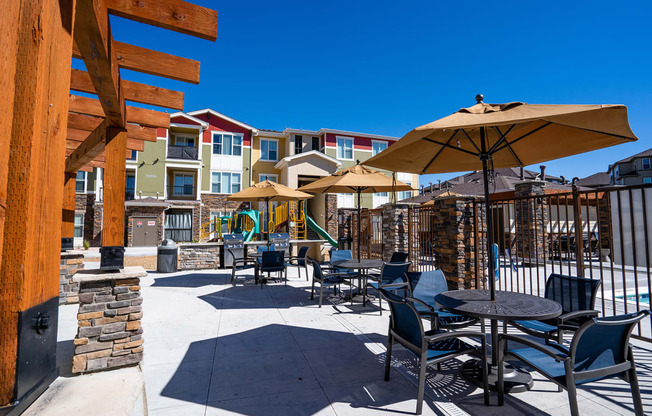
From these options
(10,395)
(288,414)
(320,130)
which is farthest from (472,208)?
(320,130)

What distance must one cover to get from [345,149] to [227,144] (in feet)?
29.7

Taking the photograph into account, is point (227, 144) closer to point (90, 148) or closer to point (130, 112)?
point (90, 148)

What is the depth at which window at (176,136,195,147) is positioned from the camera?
953 inches

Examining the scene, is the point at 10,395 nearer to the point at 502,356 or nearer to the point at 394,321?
the point at 394,321

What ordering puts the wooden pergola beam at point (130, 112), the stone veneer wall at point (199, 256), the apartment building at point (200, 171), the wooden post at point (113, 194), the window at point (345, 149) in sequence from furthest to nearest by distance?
1. the window at point (345, 149)
2. the apartment building at point (200, 171)
3. the stone veneer wall at point (199, 256)
4. the wooden pergola beam at point (130, 112)
5. the wooden post at point (113, 194)

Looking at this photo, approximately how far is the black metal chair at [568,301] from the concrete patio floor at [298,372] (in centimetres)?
52

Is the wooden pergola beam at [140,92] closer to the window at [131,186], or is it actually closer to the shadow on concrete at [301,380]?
the shadow on concrete at [301,380]

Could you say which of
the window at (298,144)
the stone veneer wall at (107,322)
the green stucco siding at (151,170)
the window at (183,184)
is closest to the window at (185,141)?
the green stucco siding at (151,170)

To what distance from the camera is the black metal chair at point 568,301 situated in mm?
3413

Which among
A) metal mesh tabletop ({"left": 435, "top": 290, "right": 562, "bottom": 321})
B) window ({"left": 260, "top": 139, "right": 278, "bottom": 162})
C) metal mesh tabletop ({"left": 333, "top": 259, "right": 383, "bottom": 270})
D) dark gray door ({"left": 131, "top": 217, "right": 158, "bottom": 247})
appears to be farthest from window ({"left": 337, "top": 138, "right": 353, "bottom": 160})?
metal mesh tabletop ({"left": 435, "top": 290, "right": 562, "bottom": 321})

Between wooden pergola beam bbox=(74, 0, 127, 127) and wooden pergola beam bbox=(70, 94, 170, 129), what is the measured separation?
139 cm

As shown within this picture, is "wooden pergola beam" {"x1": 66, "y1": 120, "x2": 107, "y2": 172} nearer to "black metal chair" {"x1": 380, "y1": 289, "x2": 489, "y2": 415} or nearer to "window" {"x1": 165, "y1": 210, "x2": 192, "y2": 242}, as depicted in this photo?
"black metal chair" {"x1": 380, "y1": 289, "x2": 489, "y2": 415}

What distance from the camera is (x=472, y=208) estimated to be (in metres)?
6.43

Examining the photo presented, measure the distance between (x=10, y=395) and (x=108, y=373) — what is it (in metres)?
2.55
